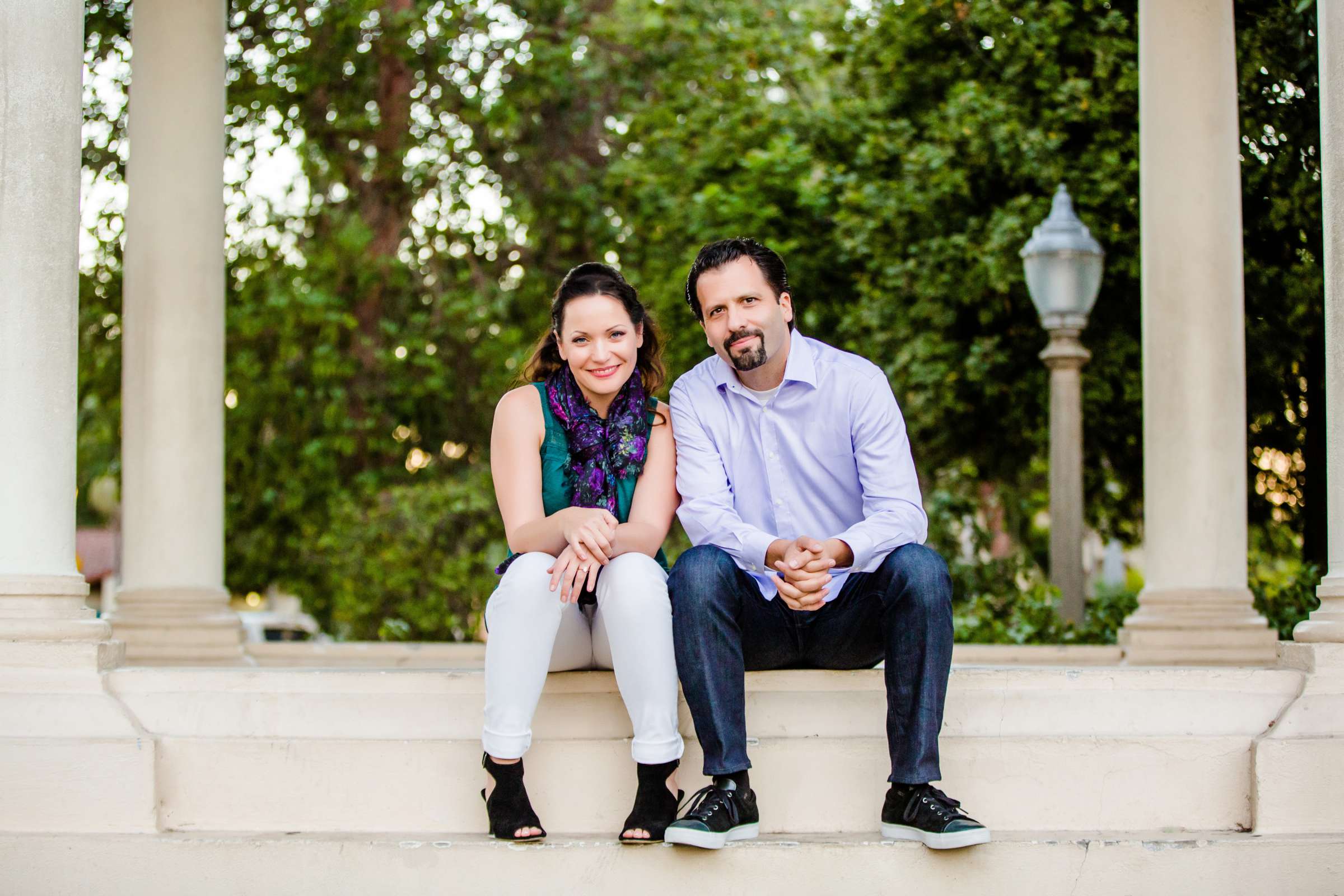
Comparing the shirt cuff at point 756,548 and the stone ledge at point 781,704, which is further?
the stone ledge at point 781,704

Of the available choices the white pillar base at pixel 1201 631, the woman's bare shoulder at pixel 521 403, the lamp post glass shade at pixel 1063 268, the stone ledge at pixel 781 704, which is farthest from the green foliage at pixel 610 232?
the woman's bare shoulder at pixel 521 403

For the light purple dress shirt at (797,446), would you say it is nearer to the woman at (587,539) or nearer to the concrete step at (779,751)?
the woman at (587,539)

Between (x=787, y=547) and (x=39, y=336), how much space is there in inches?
111

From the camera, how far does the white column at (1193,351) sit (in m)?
6.55

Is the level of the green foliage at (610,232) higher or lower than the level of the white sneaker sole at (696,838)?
higher

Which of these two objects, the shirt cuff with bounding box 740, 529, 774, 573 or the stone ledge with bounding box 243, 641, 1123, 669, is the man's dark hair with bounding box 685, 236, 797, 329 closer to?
the shirt cuff with bounding box 740, 529, 774, 573

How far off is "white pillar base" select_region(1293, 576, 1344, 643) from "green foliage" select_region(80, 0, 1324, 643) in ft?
14.6

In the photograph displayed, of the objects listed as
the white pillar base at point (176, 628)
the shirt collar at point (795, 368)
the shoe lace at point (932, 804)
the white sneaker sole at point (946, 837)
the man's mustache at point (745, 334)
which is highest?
the man's mustache at point (745, 334)

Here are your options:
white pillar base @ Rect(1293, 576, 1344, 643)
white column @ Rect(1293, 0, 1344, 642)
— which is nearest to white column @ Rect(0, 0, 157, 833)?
white pillar base @ Rect(1293, 576, 1344, 643)

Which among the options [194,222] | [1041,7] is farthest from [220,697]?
[1041,7]

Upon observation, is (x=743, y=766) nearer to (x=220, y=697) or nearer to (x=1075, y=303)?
(x=220, y=697)

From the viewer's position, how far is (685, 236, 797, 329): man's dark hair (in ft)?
15.0

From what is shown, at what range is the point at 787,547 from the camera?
424 cm

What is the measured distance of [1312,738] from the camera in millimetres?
4441
